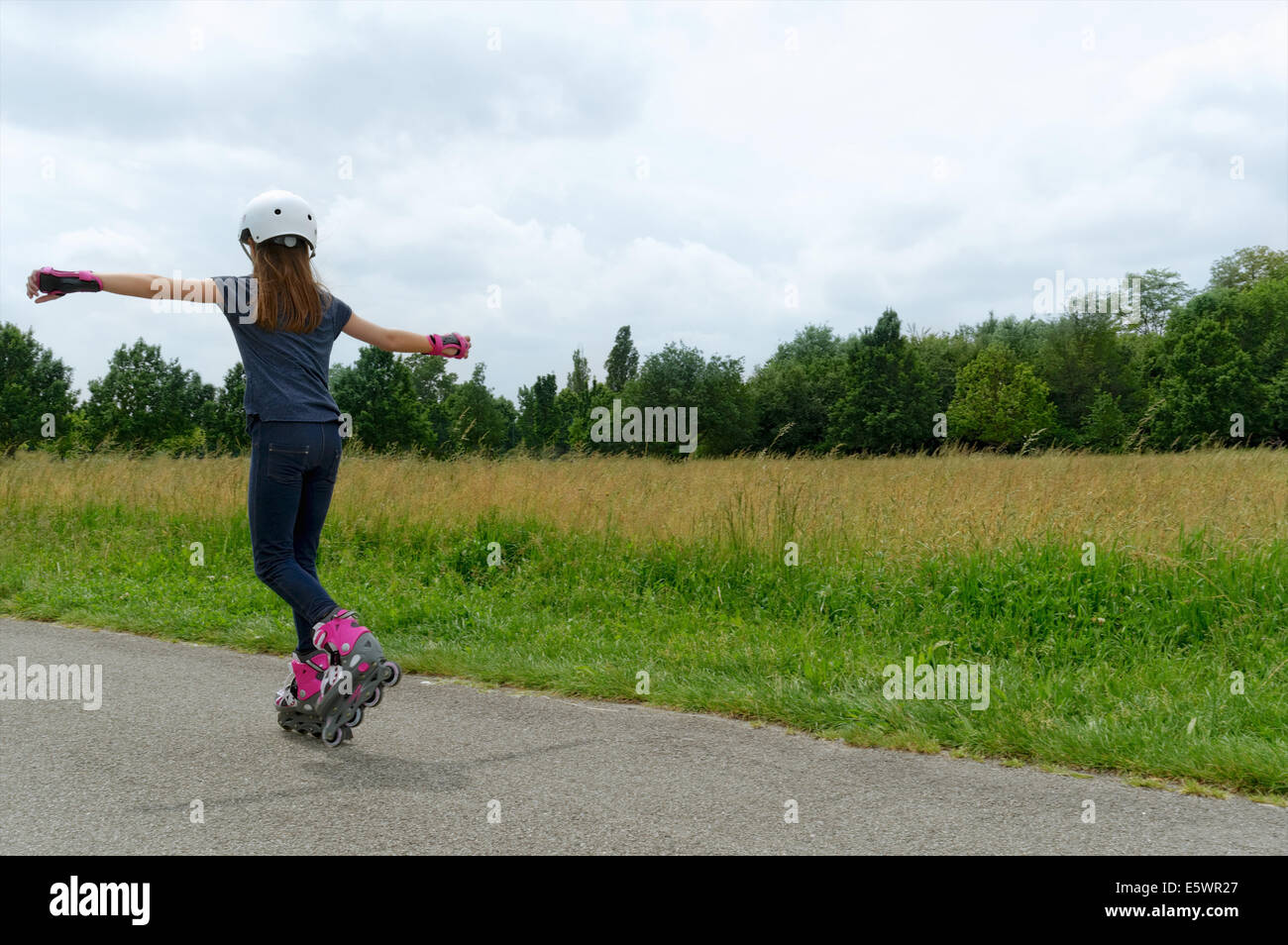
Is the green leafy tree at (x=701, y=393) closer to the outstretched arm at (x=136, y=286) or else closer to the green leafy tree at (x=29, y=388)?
the green leafy tree at (x=29, y=388)

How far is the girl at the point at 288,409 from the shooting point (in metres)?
3.91

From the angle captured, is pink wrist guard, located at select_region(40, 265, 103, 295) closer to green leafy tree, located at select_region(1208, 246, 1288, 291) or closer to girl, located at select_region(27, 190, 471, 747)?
girl, located at select_region(27, 190, 471, 747)

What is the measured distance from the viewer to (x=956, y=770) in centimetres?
375

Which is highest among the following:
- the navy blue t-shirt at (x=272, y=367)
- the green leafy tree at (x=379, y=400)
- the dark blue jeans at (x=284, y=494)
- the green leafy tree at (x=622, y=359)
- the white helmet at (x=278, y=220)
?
the green leafy tree at (x=622, y=359)

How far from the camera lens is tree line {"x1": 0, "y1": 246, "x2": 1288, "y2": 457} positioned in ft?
138

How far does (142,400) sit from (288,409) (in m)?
62.9

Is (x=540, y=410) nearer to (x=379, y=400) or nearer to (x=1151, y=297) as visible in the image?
(x=379, y=400)

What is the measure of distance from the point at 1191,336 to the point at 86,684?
48.2 m

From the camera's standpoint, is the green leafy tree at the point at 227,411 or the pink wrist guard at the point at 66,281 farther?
the green leafy tree at the point at 227,411

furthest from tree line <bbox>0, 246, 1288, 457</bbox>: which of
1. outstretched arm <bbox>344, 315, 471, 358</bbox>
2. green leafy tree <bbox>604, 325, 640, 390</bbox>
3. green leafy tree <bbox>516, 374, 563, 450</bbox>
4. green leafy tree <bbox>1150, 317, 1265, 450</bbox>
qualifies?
outstretched arm <bbox>344, 315, 471, 358</bbox>

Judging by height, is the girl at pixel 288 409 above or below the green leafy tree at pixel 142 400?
below

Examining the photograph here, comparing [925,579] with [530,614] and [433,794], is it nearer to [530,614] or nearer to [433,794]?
[530,614]

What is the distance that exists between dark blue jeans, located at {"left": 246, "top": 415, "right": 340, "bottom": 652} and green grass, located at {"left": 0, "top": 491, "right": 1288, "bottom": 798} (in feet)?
5.63

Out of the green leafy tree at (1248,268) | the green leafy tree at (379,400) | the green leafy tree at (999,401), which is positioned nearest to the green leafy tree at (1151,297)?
the green leafy tree at (1248,268)
